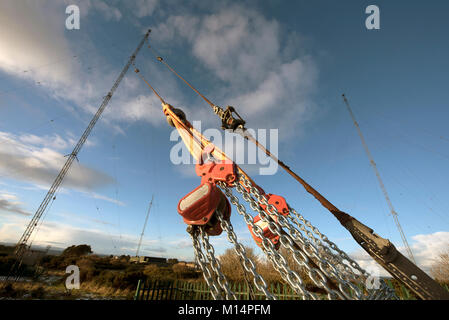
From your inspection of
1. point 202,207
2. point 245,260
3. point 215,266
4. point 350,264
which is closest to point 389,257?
point 350,264

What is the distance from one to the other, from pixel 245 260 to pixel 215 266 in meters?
0.43

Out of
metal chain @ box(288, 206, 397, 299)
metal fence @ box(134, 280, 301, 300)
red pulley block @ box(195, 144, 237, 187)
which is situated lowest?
metal fence @ box(134, 280, 301, 300)

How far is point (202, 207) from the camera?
271 cm

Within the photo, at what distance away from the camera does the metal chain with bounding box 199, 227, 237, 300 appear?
2.09 m

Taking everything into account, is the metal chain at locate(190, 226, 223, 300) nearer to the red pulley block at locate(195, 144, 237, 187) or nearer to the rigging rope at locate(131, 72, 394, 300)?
the rigging rope at locate(131, 72, 394, 300)

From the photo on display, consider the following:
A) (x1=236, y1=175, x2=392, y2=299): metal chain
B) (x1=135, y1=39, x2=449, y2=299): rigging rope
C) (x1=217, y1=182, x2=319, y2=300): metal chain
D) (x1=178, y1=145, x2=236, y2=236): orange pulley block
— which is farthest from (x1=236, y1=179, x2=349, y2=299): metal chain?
(x1=135, y1=39, x2=449, y2=299): rigging rope

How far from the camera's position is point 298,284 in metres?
1.85

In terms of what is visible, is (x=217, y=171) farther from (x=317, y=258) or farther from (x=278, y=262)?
(x=317, y=258)

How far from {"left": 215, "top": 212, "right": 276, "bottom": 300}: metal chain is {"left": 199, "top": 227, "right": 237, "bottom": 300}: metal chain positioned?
0.29 meters

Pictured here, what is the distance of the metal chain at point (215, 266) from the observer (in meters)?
2.09

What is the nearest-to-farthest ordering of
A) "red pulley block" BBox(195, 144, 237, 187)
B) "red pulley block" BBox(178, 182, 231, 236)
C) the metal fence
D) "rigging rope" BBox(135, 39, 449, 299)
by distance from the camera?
"rigging rope" BBox(135, 39, 449, 299)
"red pulley block" BBox(178, 182, 231, 236)
"red pulley block" BBox(195, 144, 237, 187)
the metal fence

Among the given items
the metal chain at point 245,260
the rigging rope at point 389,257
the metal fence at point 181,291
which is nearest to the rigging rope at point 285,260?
the metal chain at point 245,260

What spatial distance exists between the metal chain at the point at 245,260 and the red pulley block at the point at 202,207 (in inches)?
6.1
